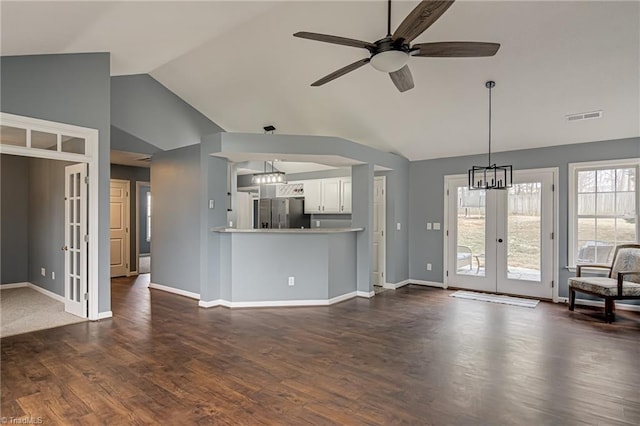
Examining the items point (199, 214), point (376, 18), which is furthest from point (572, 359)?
point (199, 214)

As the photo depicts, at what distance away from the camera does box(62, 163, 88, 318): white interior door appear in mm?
4258

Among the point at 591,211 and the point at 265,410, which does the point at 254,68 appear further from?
the point at 591,211

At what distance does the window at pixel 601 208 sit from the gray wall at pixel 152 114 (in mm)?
6436

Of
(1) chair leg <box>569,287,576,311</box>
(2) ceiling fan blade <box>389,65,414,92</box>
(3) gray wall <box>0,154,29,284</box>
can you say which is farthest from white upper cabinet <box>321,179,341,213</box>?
(3) gray wall <box>0,154,29,284</box>

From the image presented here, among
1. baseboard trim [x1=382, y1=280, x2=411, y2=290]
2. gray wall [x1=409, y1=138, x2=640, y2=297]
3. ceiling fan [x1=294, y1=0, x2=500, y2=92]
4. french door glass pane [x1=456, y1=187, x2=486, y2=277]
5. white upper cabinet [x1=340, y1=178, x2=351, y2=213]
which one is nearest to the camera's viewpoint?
ceiling fan [x1=294, y1=0, x2=500, y2=92]

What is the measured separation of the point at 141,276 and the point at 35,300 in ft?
7.51

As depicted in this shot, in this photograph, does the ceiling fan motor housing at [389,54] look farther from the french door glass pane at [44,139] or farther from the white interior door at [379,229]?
the white interior door at [379,229]

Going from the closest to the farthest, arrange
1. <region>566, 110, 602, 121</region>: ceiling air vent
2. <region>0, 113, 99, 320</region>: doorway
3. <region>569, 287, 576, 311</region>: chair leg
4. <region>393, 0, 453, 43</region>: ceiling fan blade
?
<region>393, 0, 453, 43</region>: ceiling fan blade < <region>0, 113, 99, 320</region>: doorway < <region>566, 110, 602, 121</region>: ceiling air vent < <region>569, 287, 576, 311</region>: chair leg

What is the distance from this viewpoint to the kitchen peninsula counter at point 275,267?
4.92 m

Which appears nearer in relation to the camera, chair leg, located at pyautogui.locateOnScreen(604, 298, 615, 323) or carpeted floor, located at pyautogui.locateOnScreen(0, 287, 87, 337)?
carpeted floor, located at pyautogui.locateOnScreen(0, 287, 87, 337)

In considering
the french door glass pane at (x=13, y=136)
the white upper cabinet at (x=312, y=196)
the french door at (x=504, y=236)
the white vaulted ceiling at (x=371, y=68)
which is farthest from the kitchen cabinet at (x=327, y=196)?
the french door glass pane at (x=13, y=136)

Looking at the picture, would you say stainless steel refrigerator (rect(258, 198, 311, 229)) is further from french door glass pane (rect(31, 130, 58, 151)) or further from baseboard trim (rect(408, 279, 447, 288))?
french door glass pane (rect(31, 130, 58, 151))

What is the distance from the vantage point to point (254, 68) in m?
5.14

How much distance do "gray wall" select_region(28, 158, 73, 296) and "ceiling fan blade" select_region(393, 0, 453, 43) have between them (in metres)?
4.89
